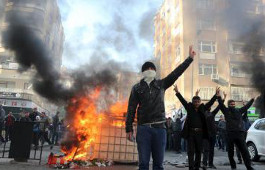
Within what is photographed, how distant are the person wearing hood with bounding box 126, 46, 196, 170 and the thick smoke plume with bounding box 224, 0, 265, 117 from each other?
9.56 m

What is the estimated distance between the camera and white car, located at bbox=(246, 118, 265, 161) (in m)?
8.13

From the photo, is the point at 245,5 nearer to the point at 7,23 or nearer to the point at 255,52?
the point at 255,52

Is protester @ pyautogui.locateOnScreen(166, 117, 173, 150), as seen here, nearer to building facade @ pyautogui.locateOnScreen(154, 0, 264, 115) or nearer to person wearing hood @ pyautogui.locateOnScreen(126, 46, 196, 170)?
building facade @ pyautogui.locateOnScreen(154, 0, 264, 115)

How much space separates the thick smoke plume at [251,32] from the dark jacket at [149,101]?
378 inches

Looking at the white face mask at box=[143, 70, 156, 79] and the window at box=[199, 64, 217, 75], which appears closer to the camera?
the white face mask at box=[143, 70, 156, 79]

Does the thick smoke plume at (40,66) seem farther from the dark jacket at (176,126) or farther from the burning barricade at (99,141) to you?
the dark jacket at (176,126)

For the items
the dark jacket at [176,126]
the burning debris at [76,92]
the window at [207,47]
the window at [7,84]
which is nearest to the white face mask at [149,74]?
the burning debris at [76,92]

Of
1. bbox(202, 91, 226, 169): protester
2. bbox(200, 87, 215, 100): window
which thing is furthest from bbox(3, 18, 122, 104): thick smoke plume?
bbox(200, 87, 215, 100): window

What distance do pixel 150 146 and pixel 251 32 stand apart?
448 inches

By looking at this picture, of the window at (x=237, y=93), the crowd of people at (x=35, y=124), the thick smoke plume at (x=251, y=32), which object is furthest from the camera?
the window at (x=237, y=93)

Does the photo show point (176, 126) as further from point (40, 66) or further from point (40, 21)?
point (40, 21)

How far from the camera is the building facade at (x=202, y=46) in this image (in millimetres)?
13000

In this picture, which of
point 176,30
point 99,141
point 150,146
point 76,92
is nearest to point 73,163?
point 99,141

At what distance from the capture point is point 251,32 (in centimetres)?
1256
